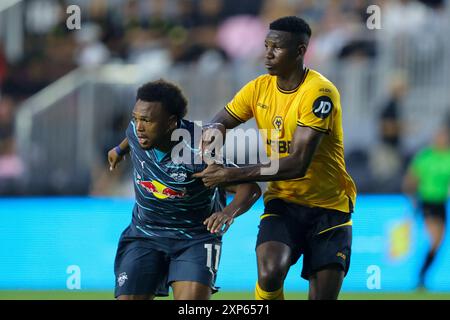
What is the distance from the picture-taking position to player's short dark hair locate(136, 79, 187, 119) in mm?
6621

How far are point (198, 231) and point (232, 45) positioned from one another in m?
7.59

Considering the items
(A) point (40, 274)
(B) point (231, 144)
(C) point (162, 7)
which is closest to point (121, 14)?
(C) point (162, 7)

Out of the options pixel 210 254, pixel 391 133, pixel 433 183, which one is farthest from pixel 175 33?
pixel 210 254

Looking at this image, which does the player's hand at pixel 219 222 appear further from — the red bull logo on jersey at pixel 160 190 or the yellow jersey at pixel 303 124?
the yellow jersey at pixel 303 124

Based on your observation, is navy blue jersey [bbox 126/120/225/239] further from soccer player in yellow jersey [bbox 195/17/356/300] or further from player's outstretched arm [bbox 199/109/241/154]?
soccer player in yellow jersey [bbox 195/17/356/300]

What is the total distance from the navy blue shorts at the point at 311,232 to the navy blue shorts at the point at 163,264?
0.45 meters

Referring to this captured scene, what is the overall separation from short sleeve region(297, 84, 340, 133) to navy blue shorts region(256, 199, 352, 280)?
A: 63cm

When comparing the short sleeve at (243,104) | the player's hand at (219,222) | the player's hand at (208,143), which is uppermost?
the short sleeve at (243,104)

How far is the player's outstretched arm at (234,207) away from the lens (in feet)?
21.0

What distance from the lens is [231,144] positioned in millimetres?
12500

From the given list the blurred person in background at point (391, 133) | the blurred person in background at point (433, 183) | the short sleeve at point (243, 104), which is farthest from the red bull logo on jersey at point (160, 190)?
the blurred person in background at point (391, 133)

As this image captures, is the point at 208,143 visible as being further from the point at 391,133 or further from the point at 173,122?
the point at 391,133

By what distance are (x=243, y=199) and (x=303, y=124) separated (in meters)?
0.67
